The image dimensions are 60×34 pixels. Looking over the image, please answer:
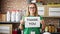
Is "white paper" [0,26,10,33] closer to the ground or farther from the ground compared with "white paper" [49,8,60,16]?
closer to the ground

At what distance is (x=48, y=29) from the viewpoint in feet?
14.9

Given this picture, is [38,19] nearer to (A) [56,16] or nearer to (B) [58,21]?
(A) [56,16]

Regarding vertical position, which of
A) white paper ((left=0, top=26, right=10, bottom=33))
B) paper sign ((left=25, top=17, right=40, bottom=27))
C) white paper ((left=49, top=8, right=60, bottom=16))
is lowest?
white paper ((left=0, top=26, right=10, bottom=33))

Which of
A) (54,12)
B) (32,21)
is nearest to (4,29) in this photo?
(54,12)

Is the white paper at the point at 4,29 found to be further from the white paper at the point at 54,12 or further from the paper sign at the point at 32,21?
the paper sign at the point at 32,21

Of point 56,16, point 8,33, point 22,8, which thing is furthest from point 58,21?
point 8,33

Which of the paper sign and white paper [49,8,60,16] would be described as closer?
the paper sign

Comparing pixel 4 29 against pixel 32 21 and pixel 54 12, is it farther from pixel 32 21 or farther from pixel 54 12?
pixel 32 21

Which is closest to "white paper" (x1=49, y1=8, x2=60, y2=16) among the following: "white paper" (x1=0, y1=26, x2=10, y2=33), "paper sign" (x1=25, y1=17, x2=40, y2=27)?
"white paper" (x1=0, y1=26, x2=10, y2=33)

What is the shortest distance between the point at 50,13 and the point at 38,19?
205 cm

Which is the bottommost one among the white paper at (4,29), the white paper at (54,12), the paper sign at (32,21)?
the white paper at (4,29)

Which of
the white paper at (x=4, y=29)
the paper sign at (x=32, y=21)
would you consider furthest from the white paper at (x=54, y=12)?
the paper sign at (x=32, y=21)

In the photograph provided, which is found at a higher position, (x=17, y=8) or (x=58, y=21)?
(x=17, y=8)

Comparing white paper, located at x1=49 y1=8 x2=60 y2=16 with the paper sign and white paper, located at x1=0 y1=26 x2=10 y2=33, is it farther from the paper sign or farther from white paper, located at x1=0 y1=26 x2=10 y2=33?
the paper sign
